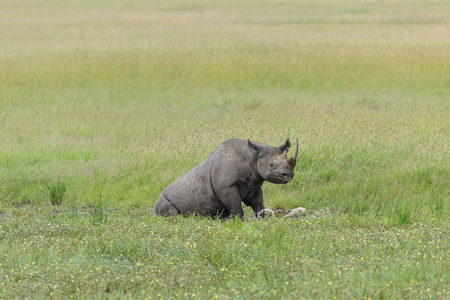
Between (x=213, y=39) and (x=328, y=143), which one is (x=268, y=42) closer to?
(x=213, y=39)

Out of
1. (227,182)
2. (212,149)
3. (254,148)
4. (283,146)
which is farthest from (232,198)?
(212,149)

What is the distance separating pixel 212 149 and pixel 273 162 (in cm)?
452

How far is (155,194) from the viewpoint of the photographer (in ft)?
36.0

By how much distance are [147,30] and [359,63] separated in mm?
14053

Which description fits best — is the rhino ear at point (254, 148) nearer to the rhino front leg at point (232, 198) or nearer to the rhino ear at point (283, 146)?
the rhino ear at point (283, 146)

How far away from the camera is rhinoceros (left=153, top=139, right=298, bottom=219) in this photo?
8.54 metres

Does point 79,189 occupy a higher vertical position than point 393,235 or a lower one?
lower

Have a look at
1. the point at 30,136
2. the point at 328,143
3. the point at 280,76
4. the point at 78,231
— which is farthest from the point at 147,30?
the point at 78,231

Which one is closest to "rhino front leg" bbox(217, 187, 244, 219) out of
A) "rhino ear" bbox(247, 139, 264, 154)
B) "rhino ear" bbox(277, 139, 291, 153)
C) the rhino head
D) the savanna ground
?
the savanna ground

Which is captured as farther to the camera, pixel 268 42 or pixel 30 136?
pixel 268 42

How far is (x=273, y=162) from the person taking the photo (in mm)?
8320

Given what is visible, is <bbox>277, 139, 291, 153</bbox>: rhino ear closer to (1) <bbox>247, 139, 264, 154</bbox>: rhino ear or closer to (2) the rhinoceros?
(2) the rhinoceros

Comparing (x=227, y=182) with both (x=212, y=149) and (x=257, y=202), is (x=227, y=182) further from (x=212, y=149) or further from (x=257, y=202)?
(x=212, y=149)

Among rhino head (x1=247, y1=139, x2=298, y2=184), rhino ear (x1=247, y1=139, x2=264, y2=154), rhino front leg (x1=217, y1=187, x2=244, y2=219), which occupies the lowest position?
rhino front leg (x1=217, y1=187, x2=244, y2=219)
